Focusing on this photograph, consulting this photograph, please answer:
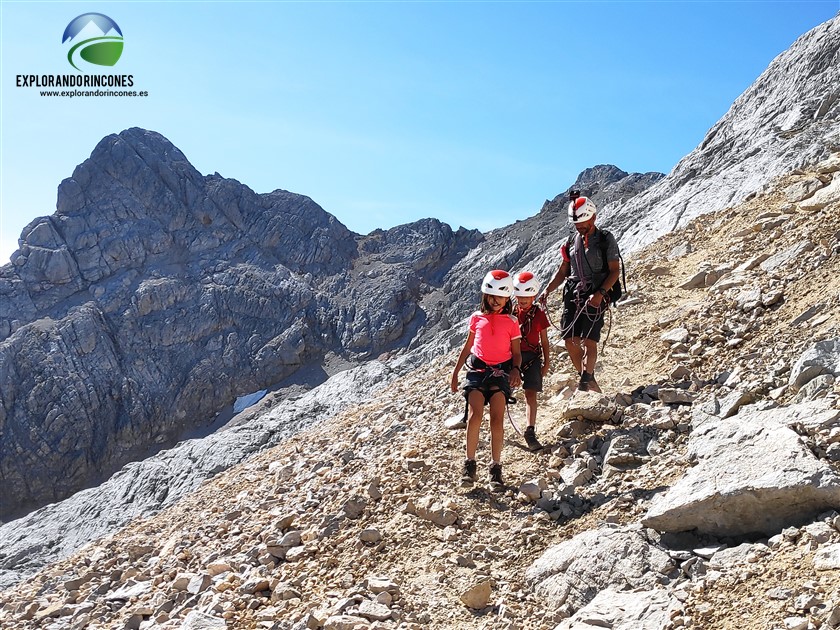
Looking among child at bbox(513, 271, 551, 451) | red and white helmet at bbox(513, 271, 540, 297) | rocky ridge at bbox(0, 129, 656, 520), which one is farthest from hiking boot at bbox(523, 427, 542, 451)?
rocky ridge at bbox(0, 129, 656, 520)

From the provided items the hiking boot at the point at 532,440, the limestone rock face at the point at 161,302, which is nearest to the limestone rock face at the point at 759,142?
the hiking boot at the point at 532,440

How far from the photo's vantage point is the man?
23.7ft

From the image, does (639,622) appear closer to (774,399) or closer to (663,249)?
(774,399)

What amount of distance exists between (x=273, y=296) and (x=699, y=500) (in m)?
68.7

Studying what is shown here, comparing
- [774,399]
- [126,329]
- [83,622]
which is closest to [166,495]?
[83,622]

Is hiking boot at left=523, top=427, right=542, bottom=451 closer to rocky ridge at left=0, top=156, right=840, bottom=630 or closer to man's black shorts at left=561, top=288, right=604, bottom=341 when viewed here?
rocky ridge at left=0, top=156, right=840, bottom=630

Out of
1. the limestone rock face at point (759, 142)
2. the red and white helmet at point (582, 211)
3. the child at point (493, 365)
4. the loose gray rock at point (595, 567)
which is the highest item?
the limestone rock face at point (759, 142)

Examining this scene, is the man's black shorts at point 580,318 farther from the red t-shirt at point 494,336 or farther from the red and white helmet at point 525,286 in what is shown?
the red t-shirt at point 494,336

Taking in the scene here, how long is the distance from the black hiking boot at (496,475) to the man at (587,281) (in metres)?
1.75

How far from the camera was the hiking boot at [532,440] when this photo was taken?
6777 mm

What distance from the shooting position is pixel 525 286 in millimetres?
6773

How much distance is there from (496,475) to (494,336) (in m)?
1.38

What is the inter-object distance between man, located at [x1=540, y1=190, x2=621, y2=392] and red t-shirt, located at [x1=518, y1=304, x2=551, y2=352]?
0.34 m

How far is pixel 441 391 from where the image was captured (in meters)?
11.1
